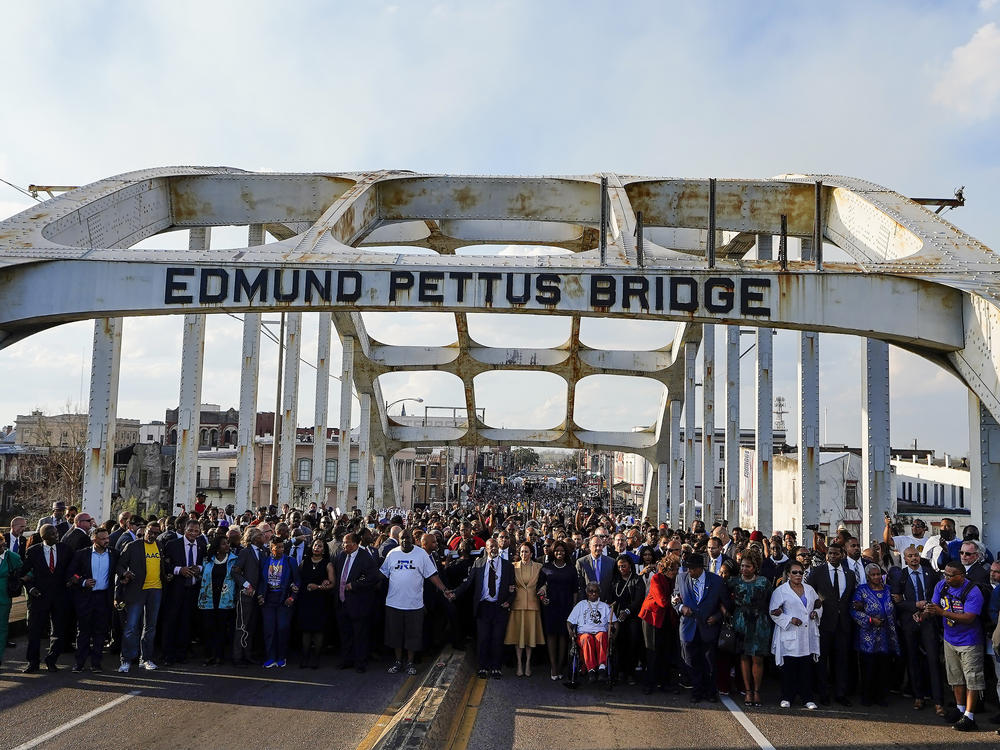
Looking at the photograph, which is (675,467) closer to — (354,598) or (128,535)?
(354,598)

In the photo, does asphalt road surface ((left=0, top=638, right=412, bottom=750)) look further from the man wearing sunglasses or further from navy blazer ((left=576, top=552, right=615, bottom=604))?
the man wearing sunglasses

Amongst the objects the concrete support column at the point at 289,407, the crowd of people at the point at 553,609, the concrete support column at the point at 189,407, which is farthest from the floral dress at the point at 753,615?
the concrete support column at the point at 289,407

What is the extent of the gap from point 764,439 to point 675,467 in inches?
581

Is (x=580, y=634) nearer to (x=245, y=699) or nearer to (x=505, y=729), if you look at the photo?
(x=505, y=729)

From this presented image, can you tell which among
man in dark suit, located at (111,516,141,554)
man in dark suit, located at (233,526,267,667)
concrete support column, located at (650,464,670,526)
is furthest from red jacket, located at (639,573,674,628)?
concrete support column, located at (650,464,670,526)

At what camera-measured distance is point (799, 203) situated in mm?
17703

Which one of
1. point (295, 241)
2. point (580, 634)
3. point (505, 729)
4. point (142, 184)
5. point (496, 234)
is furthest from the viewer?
point (496, 234)

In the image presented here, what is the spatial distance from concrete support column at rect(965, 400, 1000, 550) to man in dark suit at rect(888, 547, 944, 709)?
4732 millimetres

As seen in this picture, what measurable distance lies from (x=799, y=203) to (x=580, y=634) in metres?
12.1

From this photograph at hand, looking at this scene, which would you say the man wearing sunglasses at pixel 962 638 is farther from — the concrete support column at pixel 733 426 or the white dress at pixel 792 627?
the concrete support column at pixel 733 426

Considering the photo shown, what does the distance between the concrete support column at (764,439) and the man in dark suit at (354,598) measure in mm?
9826

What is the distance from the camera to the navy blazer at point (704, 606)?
823 cm

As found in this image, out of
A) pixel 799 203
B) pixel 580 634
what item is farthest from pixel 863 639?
pixel 799 203

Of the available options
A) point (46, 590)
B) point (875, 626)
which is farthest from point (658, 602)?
point (46, 590)
